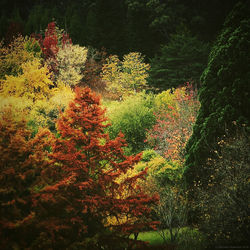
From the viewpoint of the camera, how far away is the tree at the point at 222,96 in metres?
13.6

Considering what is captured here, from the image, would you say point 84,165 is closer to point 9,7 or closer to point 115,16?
point 115,16

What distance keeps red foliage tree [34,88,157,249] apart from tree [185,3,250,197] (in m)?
4.21

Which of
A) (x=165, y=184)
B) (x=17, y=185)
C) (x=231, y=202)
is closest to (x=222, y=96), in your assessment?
(x=231, y=202)

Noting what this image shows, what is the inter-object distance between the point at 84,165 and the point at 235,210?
234 inches

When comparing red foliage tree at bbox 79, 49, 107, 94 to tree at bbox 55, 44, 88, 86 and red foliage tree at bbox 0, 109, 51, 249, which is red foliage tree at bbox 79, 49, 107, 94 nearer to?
tree at bbox 55, 44, 88, 86

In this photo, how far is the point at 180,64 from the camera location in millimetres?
36844

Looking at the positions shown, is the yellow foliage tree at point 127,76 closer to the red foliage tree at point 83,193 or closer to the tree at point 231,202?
the red foliage tree at point 83,193

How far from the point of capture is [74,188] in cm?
1110

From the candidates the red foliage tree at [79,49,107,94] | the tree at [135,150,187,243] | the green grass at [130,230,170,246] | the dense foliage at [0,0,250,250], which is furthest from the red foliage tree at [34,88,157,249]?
the red foliage tree at [79,49,107,94]

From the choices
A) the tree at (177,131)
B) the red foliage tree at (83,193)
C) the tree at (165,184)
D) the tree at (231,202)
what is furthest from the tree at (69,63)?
the tree at (231,202)

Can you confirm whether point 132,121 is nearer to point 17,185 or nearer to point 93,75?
point 93,75

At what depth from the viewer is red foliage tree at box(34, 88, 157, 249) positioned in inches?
399

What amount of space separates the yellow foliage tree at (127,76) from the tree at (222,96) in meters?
22.6

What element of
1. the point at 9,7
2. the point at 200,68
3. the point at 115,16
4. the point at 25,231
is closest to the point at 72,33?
the point at 115,16
